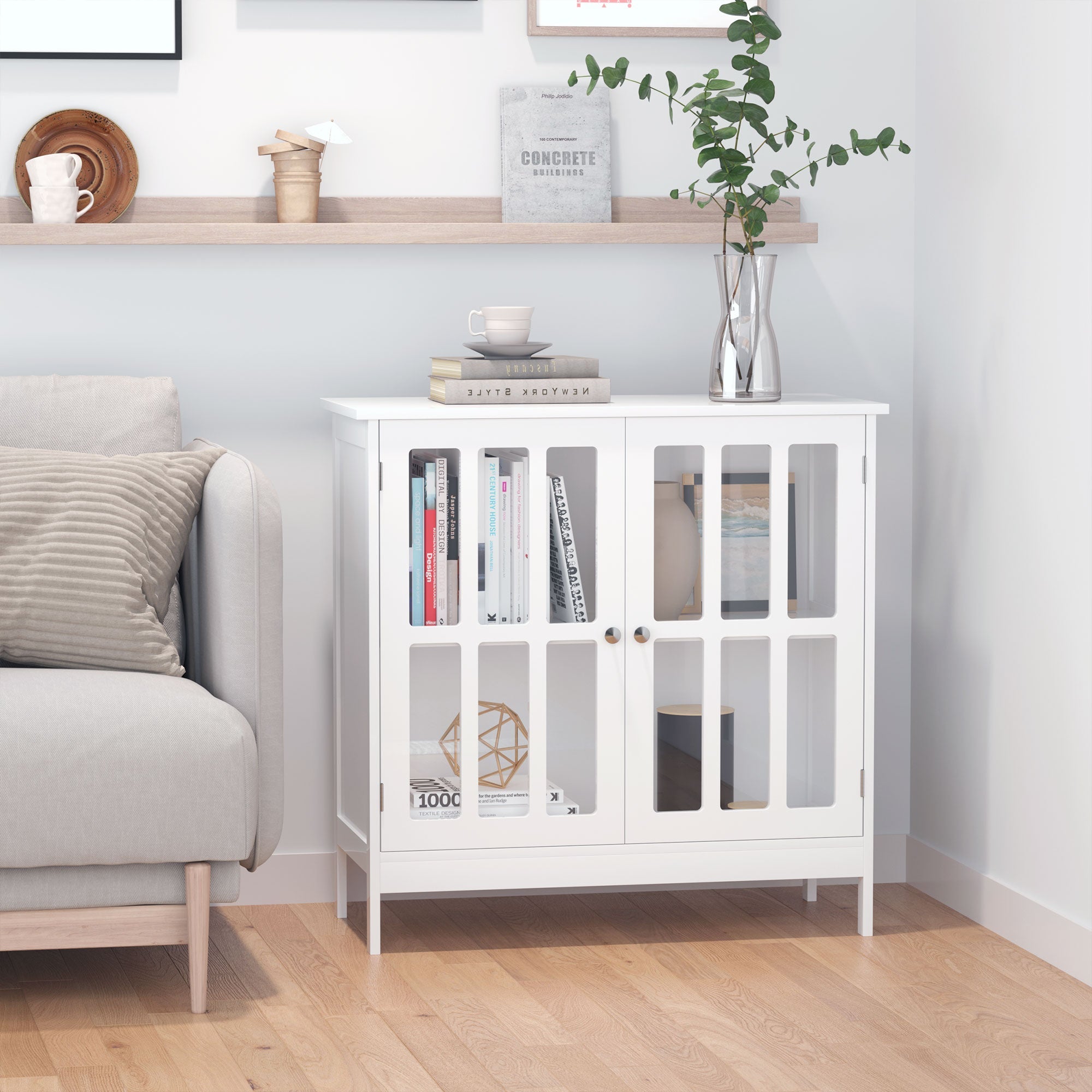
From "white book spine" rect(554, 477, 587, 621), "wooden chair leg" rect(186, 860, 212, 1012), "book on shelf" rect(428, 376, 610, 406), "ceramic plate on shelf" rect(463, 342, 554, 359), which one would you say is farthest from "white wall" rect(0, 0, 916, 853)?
"wooden chair leg" rect(186, 860, 212, 1012)

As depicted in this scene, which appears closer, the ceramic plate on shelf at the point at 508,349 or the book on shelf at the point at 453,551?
the book on shelf at the point at 453,551

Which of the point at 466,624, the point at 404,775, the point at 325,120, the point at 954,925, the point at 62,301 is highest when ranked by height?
the point at 325,120

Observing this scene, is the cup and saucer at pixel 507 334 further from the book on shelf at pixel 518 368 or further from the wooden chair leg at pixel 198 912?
the wooden chair leg at pixel 198 912

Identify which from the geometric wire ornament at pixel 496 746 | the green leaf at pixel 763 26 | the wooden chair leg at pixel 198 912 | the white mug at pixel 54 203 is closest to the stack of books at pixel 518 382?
the geometric wire ornament at pixel 496 746

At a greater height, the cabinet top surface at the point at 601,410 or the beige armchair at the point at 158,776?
the cabinet top surface at the point at 601,410

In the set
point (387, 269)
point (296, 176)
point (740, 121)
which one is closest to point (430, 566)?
point (387, 269)

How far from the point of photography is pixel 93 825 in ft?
6.33

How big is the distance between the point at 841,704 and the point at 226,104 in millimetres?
1503

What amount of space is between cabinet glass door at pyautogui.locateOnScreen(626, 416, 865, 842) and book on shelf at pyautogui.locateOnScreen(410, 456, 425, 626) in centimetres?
33

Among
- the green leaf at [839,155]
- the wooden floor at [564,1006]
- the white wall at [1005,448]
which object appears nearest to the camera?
the wooden floor at [564,1006]

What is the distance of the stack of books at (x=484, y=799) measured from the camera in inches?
90.9

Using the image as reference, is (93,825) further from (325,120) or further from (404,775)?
(325,120)

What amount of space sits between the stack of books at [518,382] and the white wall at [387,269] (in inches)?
13.3

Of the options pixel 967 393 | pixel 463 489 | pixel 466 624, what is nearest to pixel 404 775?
pixel 466 624
